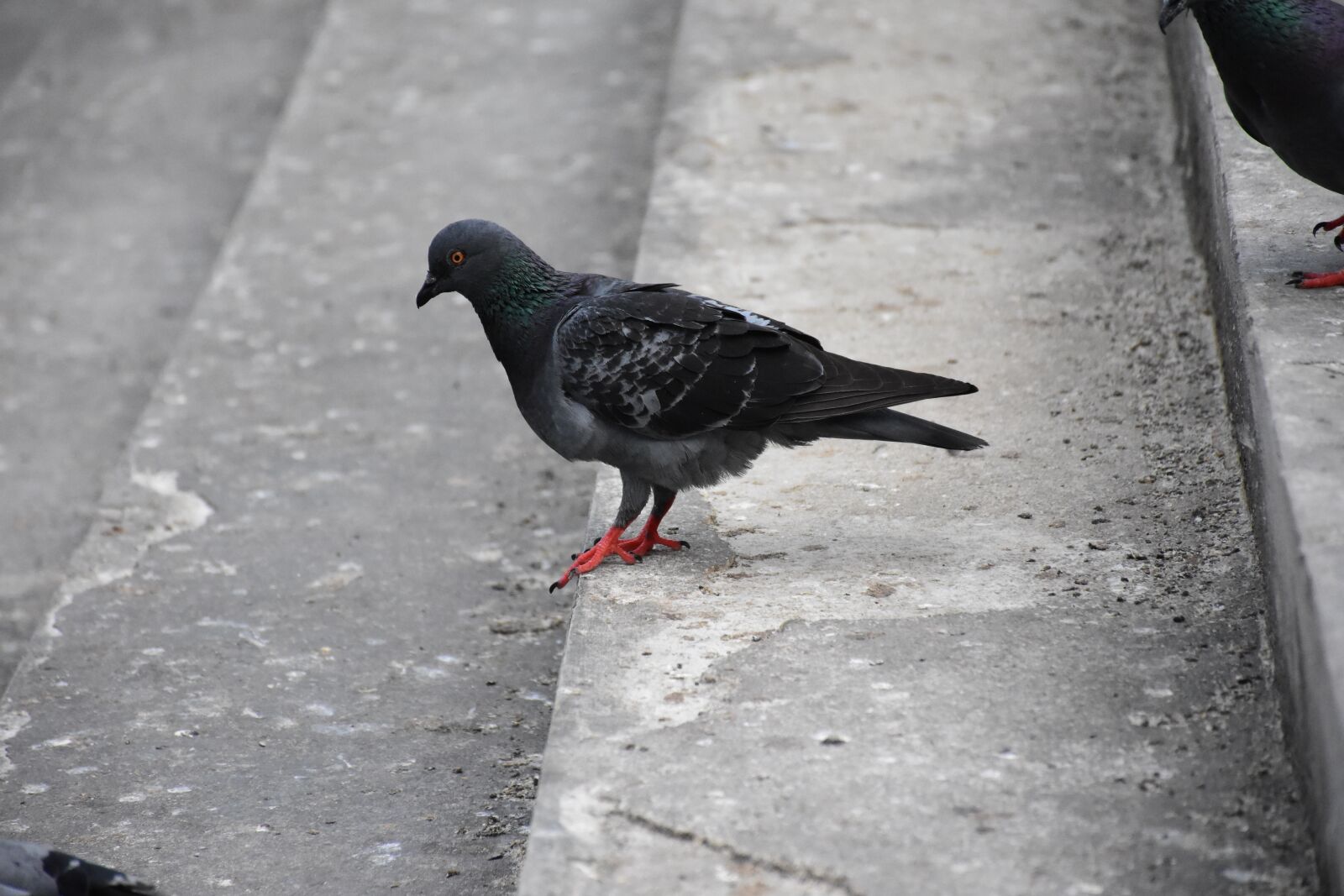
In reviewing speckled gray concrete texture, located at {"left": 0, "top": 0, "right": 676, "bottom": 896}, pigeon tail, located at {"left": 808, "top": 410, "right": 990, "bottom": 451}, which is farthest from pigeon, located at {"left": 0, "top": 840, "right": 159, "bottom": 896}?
pigeon tail, located at {"left": 808, "top": 410, "right": 990, "bottom": 451}

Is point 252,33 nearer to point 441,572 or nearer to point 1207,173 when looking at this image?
point 441,572

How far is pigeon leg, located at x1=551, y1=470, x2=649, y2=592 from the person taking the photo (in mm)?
3457

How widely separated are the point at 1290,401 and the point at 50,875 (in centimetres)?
244

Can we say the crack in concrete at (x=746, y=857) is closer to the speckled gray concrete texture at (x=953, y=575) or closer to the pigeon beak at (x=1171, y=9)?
the speckled gray concrete texture at (x=953, y=575)

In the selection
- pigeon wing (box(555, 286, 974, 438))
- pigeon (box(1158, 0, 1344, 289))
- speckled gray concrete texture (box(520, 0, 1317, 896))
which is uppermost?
pigeon (box(1158, 0, 1344, 289))

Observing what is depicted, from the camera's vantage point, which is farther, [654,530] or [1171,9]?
[654,530]

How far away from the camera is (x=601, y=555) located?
3461 millimetres

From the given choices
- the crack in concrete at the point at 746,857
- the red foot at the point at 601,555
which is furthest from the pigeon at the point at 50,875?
the red foot at the point at 601,555

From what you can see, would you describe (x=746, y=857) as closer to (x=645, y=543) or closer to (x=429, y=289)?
(x=645, y=543)

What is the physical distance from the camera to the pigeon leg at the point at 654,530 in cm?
351

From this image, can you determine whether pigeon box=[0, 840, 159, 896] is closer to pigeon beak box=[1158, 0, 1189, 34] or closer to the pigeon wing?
the pigeon wing

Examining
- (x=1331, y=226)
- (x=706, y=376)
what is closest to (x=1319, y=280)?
(x=1331, y=226)

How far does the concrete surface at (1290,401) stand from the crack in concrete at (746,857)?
2.37ft

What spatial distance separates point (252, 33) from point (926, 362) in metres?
5.48
